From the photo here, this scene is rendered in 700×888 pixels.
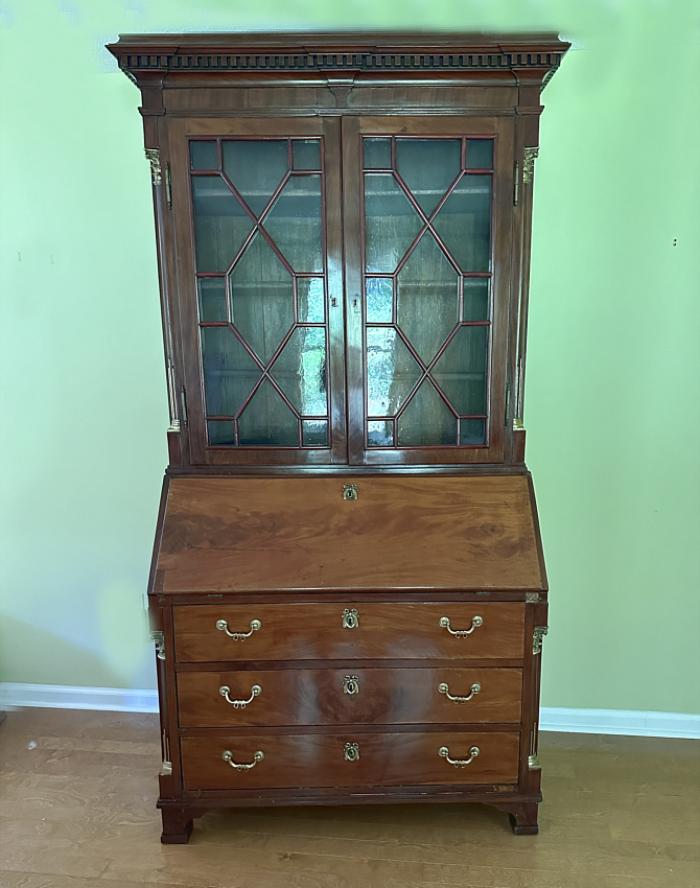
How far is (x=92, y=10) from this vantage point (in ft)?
6.68

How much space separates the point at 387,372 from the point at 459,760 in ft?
3.54

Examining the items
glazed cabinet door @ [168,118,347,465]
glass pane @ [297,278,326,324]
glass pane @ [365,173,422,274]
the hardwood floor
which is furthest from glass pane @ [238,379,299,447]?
the hardwood floor

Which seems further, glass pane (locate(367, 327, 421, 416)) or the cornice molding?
glass pane (locate(367, 327, 421, 416))

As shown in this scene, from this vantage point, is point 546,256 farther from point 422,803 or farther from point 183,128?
point 422,803

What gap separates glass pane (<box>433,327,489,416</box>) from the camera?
181cm

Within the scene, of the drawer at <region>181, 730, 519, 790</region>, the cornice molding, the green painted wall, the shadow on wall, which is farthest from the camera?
the shadow on wall

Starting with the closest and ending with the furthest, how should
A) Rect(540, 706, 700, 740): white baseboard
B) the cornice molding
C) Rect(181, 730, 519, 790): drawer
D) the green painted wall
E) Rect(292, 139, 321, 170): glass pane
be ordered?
the cornice molding, Rect(292, 139, 321, 170): glass pane, Rect(181, 730, 519, 790): drawer, the green painted wall, Rect(540, 706, 700, 740): white baseboard

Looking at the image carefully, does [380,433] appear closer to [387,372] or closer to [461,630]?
[387,372]

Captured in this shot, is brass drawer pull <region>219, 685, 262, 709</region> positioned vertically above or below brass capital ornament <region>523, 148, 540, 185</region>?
below

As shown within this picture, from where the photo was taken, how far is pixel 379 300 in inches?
70.1

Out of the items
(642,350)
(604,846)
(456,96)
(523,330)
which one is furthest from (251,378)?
(604,846)

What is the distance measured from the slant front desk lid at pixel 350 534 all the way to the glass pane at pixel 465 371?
21 cm

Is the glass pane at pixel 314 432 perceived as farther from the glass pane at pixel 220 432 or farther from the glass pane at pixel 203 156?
the glass pane at pixel 203 156

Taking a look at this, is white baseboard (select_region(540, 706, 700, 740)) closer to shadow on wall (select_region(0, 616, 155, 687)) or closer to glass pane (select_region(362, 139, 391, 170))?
shadow on wall (select_region(0, 616, 155, 687))
